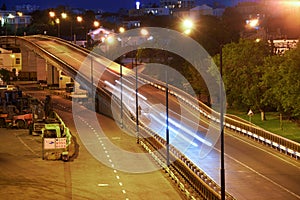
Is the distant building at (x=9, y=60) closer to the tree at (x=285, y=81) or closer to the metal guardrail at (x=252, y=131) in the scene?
the metal guardrail at (x=252, y=131)

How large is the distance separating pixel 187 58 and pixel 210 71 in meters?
16.8

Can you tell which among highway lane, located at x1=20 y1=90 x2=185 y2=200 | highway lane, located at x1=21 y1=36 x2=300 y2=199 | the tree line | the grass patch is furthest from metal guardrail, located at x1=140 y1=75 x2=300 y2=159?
highway lane, located at x1=20 y1=90 x2=185 y2=200

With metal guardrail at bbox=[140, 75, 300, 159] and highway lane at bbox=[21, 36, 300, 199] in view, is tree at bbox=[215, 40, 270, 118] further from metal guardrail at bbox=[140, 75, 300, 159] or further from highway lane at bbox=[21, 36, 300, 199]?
highway lane at bbox=[21, 36, 300, 199]

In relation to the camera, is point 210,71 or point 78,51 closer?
point 210,71

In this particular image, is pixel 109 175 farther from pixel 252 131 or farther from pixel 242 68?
pixel 242 68

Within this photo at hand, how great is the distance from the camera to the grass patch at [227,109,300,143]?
175ft

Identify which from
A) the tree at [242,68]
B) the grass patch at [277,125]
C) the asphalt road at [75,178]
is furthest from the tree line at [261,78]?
the asphalt road at [75,178]

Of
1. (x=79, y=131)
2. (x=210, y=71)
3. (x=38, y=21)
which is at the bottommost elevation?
(x=79, y=131)

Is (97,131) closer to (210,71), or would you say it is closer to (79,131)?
(79,131)

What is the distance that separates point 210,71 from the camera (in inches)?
2980

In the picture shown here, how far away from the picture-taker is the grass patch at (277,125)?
2099 inches

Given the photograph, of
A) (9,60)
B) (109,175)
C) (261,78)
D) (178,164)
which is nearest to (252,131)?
(261,78)

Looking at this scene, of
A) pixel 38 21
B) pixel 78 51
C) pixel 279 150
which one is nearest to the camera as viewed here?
pixel 279 150

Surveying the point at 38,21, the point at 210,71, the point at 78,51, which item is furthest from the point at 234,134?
the point at 38,21
